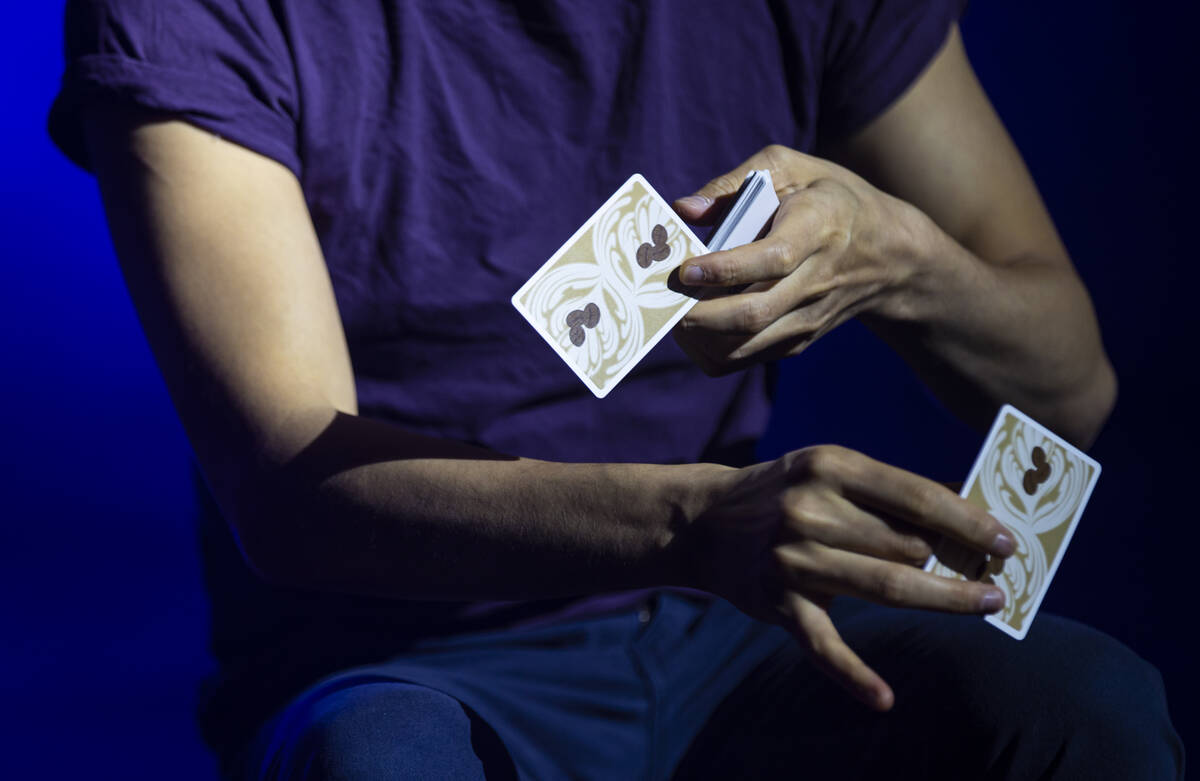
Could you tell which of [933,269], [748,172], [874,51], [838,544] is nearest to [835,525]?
[838,544]

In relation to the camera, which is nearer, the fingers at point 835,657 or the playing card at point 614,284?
the fingers at point 835,657

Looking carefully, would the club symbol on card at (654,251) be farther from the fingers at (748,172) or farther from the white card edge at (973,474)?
the white card edge at (973,474)

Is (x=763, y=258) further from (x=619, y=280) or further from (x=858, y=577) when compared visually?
(x=858, y=577)

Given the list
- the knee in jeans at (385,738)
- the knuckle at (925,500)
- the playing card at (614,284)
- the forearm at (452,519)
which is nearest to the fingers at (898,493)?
the knuckle at (925,500)

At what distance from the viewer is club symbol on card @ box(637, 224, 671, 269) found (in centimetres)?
94

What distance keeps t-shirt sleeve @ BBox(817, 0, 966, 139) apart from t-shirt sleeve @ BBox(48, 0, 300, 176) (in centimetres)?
59

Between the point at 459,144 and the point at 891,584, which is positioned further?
the point at 459,144

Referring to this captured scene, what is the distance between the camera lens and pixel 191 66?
0.98 metres

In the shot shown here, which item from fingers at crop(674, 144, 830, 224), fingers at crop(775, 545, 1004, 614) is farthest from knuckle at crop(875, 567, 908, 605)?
fingers at crop(674, 144, 830, 224)

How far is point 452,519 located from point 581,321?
20cm

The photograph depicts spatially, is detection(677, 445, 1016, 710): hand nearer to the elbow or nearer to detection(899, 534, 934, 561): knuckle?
detection(899, 534, 934, 561): knuckle

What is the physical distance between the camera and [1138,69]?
5.98 ft

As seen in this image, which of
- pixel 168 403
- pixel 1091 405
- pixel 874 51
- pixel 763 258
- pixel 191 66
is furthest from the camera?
pixel 168 403

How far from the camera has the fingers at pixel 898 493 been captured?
77 centimetres
